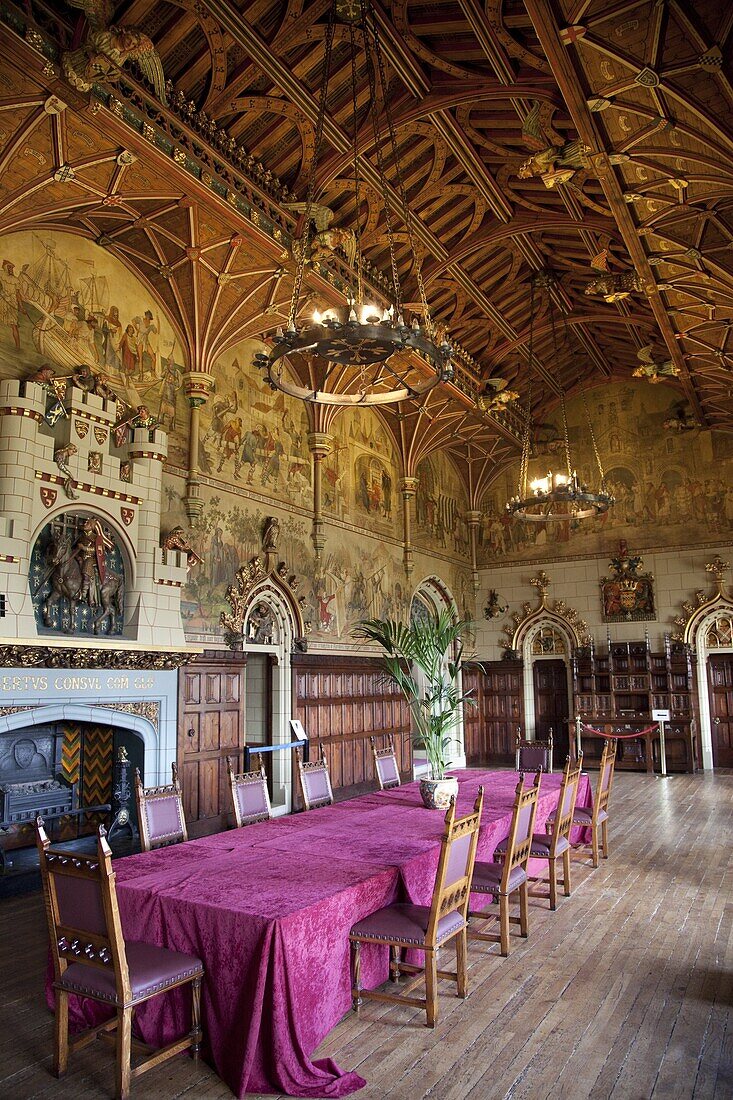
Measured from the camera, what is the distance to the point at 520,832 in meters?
5.52

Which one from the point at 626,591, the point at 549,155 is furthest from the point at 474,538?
the point at 549,155

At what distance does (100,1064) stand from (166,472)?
272 inches

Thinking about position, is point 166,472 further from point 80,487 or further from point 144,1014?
point 144,1014

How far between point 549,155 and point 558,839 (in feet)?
22.6

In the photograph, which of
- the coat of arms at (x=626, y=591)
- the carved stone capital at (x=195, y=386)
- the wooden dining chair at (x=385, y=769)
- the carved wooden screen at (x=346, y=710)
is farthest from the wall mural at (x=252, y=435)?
the coat of arms at (x=626, y=591)

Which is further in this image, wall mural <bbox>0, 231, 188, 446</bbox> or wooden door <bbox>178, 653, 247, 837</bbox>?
wooden door <bbox>178, 653, 247, 837</bbox>

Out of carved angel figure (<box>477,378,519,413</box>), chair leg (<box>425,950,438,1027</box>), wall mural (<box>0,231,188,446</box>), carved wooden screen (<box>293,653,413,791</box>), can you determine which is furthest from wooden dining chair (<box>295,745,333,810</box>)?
carved angel figure (<box>477,378,519,413</box>)

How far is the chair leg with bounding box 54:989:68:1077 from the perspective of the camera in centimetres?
370

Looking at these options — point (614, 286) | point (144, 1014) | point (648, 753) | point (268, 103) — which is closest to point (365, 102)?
point (268, 103)

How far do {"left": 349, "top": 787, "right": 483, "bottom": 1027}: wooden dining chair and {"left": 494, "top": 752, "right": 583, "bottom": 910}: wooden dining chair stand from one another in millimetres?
1473

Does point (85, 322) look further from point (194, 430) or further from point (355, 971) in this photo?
point (355, 971)

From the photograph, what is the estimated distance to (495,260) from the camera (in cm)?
1228

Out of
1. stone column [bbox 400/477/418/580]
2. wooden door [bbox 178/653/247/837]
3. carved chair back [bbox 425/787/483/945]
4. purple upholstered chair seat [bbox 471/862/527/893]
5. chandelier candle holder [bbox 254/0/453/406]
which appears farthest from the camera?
stone column [bbox 400/477/418/580]

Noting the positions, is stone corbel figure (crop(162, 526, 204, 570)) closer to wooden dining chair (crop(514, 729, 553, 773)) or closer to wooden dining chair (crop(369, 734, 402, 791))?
wooden dining chair (crop(369, 734, 402, 791))
